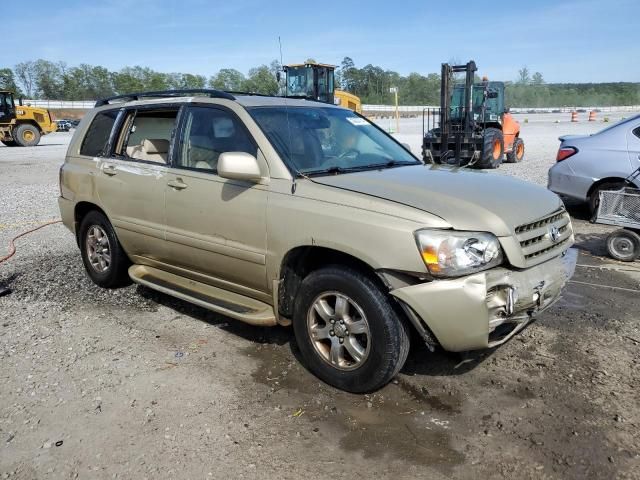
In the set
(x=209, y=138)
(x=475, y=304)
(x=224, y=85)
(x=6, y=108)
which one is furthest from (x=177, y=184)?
(x=224, y=85)

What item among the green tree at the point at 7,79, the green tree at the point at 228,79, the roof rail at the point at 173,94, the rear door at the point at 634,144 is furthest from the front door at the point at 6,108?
the green tree at the point at 7,79

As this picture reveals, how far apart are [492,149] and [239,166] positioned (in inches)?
509

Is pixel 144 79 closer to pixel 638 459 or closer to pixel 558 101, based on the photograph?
pixel 558 101

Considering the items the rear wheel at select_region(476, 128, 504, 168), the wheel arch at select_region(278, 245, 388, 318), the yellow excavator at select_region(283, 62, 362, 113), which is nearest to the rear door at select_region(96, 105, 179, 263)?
the wheel arch at select_region(278, 245, 388, 318)

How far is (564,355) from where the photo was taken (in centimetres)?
400

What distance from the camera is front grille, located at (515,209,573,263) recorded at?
3.31 metres

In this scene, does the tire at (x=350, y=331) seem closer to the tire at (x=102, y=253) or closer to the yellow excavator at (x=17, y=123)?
the tire at (x=102, y=253)

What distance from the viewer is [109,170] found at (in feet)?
16.8

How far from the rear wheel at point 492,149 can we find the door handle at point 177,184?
11824mm

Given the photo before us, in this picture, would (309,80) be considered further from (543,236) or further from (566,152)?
(543,236)

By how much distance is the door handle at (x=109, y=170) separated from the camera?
16.6ft

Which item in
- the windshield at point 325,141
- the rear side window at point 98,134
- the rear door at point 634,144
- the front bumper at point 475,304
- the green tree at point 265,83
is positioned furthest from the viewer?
the green tree at point 265,83

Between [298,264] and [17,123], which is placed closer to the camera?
[298,264]

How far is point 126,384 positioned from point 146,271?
1.51 meters
